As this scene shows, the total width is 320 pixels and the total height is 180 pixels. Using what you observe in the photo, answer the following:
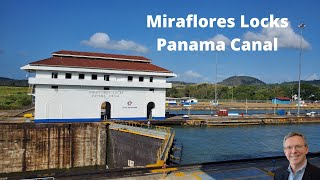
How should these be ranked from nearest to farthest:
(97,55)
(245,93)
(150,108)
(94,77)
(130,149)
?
1. (130,149)
2. (94,77)
3. (97,55)
4. (150,108)
5. (245,93)

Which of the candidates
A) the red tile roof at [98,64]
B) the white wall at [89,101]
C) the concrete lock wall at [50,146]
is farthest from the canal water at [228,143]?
the red tile roof at [98,64]

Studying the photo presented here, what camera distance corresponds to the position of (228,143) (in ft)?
119

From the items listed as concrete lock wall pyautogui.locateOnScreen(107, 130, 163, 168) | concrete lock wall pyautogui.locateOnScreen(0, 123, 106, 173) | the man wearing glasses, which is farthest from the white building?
the man wearing glasses

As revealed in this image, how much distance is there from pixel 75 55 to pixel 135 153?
1689cm

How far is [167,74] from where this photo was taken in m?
38.8

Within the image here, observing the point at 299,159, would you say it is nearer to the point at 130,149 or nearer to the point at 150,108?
the point at 130,149

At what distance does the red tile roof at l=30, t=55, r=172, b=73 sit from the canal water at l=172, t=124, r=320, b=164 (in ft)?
32.0

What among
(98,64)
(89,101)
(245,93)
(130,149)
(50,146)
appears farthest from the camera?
(245,93)

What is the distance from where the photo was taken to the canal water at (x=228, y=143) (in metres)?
29.5

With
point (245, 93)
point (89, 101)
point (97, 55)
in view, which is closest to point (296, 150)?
point (89, 101)

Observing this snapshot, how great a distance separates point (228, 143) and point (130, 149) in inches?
569

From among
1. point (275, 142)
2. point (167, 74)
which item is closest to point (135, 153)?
point (167, 74)

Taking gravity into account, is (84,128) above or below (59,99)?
below

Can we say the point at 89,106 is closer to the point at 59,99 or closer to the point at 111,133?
the point at 59,99
